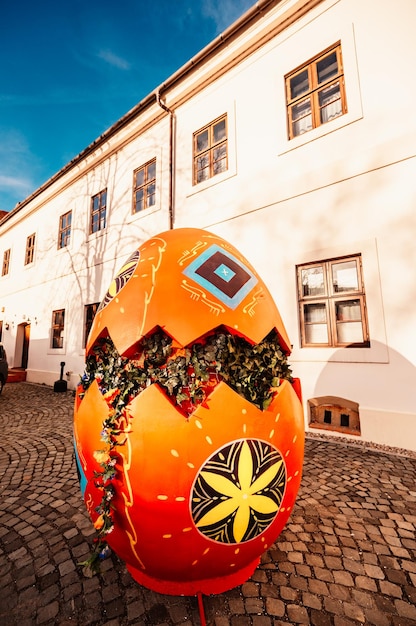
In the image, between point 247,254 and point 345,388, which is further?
point 247,254

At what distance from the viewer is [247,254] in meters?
6.61

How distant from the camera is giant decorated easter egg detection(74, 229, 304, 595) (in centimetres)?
165

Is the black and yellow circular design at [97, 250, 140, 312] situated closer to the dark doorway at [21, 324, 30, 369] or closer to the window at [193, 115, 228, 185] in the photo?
the window at [193, 115, 228, 185]

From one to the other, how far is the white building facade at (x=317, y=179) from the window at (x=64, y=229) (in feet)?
14.9

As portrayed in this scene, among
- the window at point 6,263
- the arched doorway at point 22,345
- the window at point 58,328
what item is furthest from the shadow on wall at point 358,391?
the window at point 6,263

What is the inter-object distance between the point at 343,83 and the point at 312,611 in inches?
299

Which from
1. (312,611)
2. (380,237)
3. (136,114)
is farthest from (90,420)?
(136,114)

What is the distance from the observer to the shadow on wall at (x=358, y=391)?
4.63m

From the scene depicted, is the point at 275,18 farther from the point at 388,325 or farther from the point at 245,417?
the point at 245,417

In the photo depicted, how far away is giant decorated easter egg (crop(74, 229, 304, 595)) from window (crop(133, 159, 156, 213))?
800 cm

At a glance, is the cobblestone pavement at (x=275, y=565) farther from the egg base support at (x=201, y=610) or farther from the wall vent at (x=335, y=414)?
the wall vent at (x=335, y=414)

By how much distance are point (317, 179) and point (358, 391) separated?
3.99 meters

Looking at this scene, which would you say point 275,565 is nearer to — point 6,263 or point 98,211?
point 98,211

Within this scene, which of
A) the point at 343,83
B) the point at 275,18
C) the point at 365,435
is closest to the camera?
the point at 365,435
